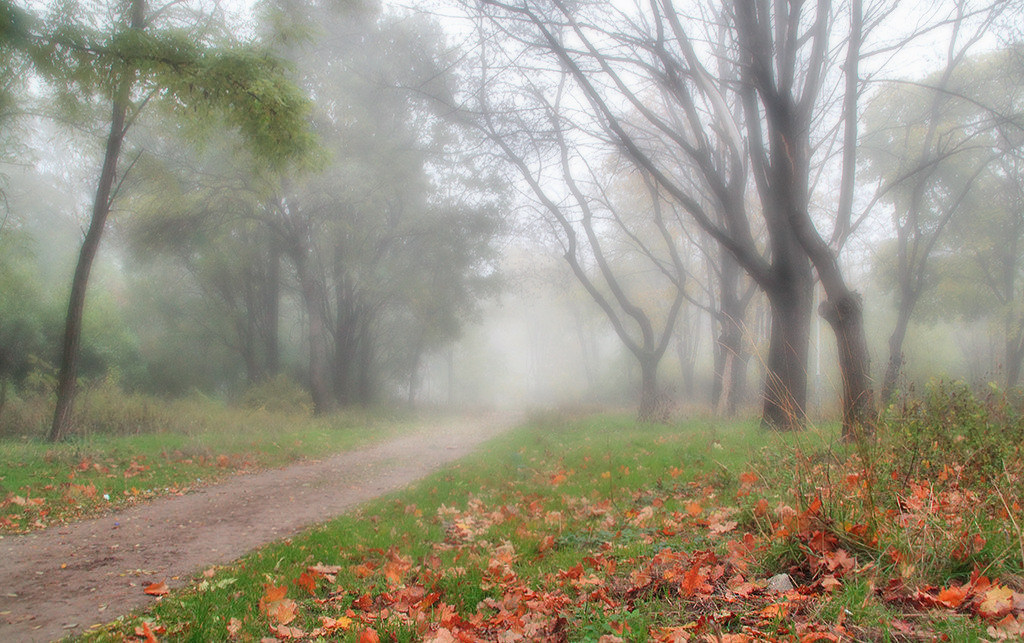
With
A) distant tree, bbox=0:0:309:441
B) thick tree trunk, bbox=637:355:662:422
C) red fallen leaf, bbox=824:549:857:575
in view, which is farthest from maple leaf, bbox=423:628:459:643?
thick tree trunk, bbox=637:355:662:422

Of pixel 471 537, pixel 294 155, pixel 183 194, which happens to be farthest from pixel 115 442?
pixel 183 194

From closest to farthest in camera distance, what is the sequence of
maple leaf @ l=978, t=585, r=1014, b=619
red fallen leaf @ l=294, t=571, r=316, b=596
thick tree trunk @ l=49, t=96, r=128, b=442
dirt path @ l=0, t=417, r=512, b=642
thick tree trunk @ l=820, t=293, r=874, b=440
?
maple leaf @ l=978, t=585, r=1014, b=619 → red fallen leaf @ l=294, t=571, r=316, b=596 → dirt path @ l=0, t=417, r=512, b=642 → thick tree trunk @ l=820, t=293, r=874, b=440 → thick tree trunk @ l=49, t=96, r=128, b=442

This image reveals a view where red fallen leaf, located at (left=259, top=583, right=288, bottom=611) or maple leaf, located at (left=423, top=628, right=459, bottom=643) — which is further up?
maple leaf, located at (left=423, top=628, right=459, bottom=643)

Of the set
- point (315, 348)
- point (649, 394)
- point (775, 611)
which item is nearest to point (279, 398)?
point (315, 348)

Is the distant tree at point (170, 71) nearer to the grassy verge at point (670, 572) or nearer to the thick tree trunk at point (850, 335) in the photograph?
the grassy verge at point (670, 572)

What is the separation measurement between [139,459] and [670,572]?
→ 8891 mm

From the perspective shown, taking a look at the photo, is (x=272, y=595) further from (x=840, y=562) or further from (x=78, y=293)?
(x=78, y=293)

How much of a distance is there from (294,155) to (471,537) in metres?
7.01

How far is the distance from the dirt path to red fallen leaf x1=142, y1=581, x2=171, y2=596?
48 mm

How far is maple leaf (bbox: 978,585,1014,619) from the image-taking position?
2100 millimetres

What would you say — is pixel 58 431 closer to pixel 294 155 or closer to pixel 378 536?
pixel 294 155

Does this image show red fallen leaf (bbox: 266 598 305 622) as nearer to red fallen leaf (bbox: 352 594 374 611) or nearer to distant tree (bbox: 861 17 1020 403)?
red fallen leaf (bbox: 352 594 374 611)

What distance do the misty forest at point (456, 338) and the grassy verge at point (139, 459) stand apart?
0.29ft

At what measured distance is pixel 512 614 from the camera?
113 inches
